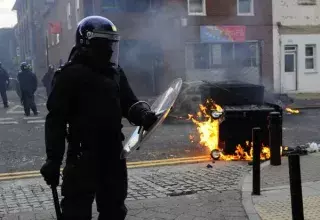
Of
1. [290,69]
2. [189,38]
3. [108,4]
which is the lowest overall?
[290,69]

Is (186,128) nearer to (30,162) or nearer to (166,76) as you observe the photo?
(30,162)

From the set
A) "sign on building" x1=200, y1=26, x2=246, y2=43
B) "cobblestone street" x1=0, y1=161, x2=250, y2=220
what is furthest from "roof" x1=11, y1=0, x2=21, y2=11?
"cobblestone street" x1=0, y1=161, x2=250, y2=220

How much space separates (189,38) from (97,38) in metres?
17.6

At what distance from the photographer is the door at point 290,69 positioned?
2205 cm

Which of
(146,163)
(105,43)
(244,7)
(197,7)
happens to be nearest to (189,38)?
(197,7)

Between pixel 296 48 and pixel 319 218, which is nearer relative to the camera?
pixel 319 218

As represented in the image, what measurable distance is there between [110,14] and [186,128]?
31.2 ft

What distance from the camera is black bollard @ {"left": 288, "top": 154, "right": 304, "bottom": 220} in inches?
147

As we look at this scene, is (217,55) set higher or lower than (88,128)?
higher

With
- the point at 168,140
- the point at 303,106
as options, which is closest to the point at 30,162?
the point at 168,140

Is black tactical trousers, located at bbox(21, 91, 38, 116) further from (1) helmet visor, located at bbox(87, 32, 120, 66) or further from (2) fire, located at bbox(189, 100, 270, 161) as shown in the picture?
(1) helmet visor, located at bbox(87, 32, 120, 66)

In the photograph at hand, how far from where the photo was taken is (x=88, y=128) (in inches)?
124

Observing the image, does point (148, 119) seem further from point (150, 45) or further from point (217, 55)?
point (217, 55)

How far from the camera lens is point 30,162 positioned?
7.56m
